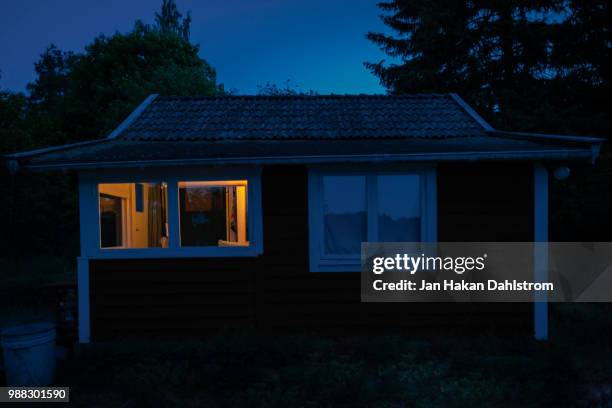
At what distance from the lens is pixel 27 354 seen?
488cm

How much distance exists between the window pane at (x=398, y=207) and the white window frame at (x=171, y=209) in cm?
178

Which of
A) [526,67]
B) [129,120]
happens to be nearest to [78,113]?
[129,120]

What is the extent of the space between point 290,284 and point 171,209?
2021mm

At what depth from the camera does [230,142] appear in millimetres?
7094

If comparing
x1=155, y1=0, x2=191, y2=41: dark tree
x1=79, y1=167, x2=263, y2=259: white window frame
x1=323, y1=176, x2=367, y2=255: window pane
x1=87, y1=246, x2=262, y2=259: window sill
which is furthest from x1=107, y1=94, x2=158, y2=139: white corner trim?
x1=155, y1=0, x2=191, y2=41: dark tree

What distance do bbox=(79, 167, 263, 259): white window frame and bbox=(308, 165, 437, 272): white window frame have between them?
0.77 m

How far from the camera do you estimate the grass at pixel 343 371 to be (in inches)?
181

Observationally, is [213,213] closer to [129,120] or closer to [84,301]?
[84,301]

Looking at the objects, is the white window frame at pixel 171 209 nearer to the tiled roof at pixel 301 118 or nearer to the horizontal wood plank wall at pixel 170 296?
the horizontal wood plank wall at pixel 170 296

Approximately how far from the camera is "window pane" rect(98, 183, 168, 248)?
7066 mm

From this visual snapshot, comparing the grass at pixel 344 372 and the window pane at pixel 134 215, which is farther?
the window pane at pixel 134 215

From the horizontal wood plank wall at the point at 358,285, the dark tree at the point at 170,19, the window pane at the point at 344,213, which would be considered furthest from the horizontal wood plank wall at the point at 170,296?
the dark tree at the point at 170,19
